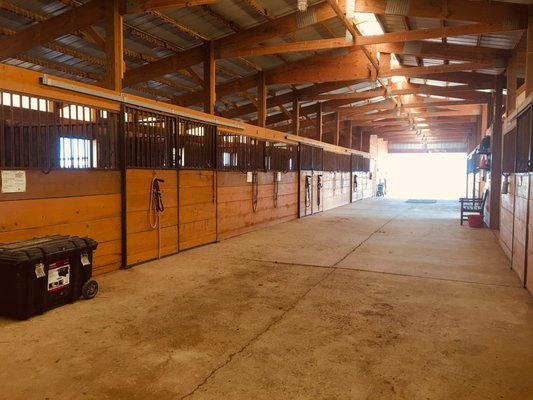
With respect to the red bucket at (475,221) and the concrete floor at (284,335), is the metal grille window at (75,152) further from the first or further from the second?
the red bucket at (475,221)

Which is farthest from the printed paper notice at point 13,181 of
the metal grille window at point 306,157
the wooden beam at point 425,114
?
the wooden beam at point 425,114

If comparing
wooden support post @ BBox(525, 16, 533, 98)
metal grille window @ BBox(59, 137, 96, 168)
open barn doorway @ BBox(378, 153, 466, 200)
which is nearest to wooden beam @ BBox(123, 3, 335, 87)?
wooden support post @ BBox(525, 16, 533, 98)

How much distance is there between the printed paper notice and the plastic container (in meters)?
0.46

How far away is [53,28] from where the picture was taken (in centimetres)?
507

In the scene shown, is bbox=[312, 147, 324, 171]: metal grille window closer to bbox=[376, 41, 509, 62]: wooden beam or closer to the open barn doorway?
bbox=[376, 41, 509, 62]: wooden beam

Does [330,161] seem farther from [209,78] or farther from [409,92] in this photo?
[209,78]

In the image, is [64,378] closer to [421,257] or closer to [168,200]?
[168,200]

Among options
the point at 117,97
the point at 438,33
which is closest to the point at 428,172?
the point at 438,33

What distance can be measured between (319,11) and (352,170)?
30.6ft

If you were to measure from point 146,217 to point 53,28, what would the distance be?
2786mm

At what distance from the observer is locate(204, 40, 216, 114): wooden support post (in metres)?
6.64

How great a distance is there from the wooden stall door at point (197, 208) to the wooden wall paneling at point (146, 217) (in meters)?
0.16

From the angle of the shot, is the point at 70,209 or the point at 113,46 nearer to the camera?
the point at 70,209

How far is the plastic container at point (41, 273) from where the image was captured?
276 cm
